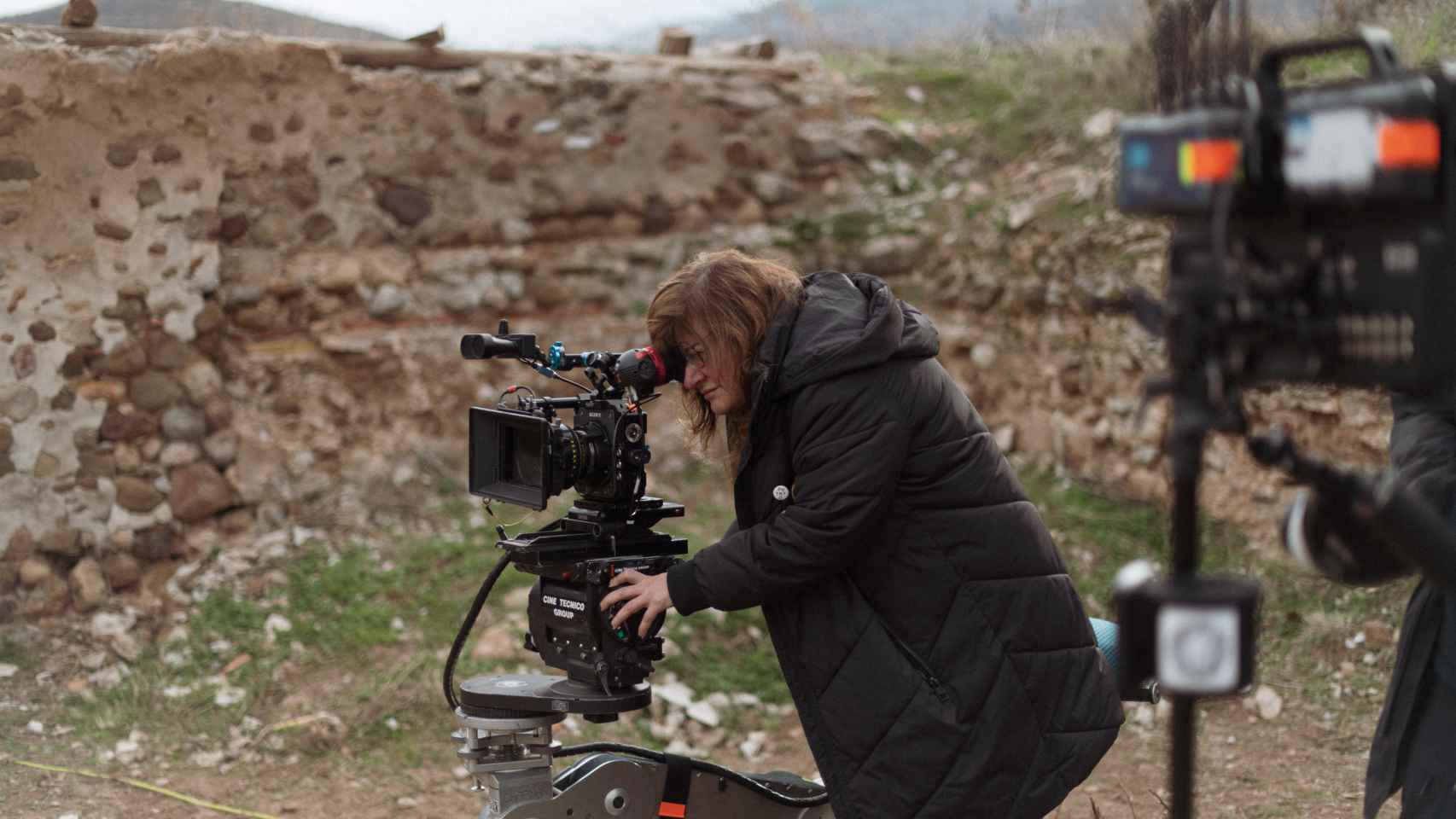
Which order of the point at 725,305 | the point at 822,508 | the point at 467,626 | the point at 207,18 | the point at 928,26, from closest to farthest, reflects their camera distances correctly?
the point at 822,508 < the point at 725,305 < the point at 467,626 < the point at 207,18 < the point at 928,26

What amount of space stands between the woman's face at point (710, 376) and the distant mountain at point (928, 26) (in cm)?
442

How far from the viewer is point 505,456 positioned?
106 inches

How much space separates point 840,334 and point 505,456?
736 mm

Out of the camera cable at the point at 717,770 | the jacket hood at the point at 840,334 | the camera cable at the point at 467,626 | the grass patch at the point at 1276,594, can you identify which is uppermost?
the jacket hood at the point at 840,334

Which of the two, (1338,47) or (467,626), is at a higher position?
(1338,47)

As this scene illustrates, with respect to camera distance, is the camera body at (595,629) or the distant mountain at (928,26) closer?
the camera body at (595,629)

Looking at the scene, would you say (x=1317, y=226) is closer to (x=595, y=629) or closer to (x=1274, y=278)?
(x=1274, y=278)

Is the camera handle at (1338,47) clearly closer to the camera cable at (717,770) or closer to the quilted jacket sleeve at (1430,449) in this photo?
the quilted jacket sleeve at (1430,449)

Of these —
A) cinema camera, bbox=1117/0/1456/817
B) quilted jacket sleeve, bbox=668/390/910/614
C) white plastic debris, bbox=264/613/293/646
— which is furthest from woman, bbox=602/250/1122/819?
white plastic debris, bbox=264/613/293/646

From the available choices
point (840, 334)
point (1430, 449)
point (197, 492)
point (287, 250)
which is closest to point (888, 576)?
point (840, 334)

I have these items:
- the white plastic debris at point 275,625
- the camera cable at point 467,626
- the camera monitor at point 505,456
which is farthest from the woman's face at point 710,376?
the white plastic debris at point 275,625

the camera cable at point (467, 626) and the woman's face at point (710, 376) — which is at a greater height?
the woman's face at point (710, 376)

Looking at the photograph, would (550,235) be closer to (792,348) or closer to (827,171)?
(827,171)

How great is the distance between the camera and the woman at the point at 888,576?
239cm
